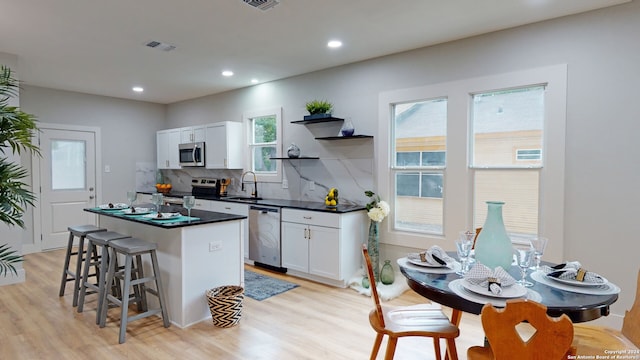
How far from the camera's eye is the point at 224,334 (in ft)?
9.32

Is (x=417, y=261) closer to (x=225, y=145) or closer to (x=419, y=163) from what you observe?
(x=419, y=163)

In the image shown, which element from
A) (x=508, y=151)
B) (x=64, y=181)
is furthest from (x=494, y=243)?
(x=64, y=181)

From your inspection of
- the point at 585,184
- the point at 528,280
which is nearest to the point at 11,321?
the point at 528,280

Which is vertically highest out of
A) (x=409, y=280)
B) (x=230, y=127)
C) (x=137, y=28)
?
(x=137, y=28)

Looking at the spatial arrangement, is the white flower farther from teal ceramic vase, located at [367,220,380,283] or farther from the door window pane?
the door window pane

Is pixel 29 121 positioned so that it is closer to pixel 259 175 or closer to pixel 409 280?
pixel 409 280

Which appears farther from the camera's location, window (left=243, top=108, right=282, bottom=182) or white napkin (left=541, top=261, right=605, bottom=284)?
window (left=243, top=108, right=282, bottom=182)

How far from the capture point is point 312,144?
4816 millimetres

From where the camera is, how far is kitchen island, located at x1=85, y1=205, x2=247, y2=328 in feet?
9.64

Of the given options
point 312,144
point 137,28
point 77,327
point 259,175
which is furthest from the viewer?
point 259,175

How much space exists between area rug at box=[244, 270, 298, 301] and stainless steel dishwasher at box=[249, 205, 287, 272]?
0.80 ft

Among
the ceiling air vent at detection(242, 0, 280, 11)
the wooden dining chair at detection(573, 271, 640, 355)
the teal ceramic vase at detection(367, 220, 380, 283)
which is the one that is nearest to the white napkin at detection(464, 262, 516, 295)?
the wooden dining chair at detection(573, 271, 640, 355)

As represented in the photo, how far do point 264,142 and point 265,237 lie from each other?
1.64 metres

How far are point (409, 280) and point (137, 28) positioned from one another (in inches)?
127
